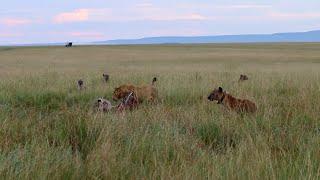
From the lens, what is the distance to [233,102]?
767 cm

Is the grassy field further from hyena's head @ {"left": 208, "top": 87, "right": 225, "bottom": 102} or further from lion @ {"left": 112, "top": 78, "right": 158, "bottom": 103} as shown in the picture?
lion @ {"left": 112, "top": 78, "right": 158, "bottom": 103}

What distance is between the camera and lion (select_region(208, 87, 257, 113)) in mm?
7230

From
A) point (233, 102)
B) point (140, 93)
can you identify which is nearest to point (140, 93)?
point (140, 93)

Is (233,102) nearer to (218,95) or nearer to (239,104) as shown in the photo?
(239,104)

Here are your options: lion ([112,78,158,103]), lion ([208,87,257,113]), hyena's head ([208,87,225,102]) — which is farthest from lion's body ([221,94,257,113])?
lion ([112,78,158,103])

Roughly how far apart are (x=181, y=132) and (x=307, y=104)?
2.47 m

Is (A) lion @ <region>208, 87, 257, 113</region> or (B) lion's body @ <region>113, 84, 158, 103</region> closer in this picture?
(A) lion @ <region>208, 87, 257, 113</region>

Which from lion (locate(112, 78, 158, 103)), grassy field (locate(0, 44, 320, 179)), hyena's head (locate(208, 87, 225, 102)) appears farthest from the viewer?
lion (locate(112, 78, 158, 103))

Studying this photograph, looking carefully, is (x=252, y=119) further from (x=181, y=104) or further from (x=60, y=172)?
(x=60, y=172)

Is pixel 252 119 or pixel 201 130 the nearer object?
pixel 201 130

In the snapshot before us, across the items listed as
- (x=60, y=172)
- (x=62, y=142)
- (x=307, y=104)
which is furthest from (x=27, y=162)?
(x=307, y=104)

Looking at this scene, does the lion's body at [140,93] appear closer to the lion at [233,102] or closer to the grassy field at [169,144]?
the grassy field at [169,144]

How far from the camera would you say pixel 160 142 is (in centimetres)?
483

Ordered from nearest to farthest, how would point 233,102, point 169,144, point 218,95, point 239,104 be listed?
point 169,144, point 239,104, point 233,102, point 218,95
